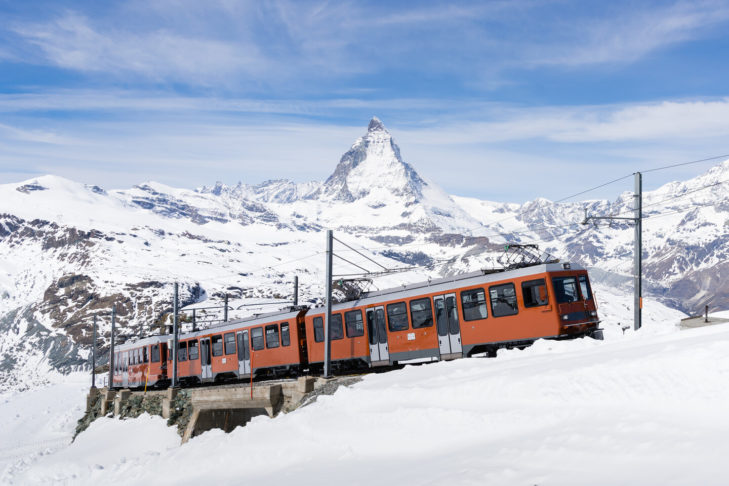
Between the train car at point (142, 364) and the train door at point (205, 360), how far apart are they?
7.98 meters

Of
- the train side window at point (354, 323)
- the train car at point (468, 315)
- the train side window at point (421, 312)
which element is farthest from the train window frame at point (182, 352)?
the train side window at point (421, 312)

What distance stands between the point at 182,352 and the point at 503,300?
91.2 ft

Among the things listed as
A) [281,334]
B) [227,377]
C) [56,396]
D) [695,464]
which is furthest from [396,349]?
[56,396]

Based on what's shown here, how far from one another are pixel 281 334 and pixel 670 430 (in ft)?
78.2

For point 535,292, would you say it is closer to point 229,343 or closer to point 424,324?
point 424,324

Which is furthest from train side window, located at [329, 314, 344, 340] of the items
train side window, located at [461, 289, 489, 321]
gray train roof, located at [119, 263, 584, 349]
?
train side window, located at [461, 289, 489, 321]

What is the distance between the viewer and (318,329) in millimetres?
30656

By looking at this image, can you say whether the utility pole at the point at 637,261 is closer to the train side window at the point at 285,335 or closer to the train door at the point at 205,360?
the train side window at the point at 285,335

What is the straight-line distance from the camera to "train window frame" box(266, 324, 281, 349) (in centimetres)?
3319

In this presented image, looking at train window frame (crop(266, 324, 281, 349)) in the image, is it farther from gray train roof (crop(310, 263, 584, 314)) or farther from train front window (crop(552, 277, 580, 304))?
train front window (crop(552, 277, 580, 304))

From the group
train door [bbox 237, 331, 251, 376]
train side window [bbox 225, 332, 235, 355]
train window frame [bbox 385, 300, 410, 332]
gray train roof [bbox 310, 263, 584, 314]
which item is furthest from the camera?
train side window [bbox 225, 332, 235, 355]

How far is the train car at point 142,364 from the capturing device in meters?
48.4

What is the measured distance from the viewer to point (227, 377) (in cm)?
A: 3809

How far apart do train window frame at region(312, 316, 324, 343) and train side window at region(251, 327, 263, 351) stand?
15.5 feet
